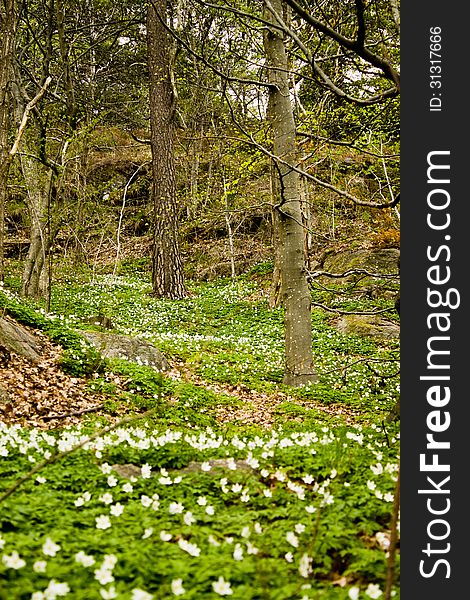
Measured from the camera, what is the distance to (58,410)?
679 centimetres

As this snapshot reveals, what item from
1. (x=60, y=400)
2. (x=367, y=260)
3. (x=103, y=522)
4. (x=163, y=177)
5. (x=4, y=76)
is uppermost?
(x=163, y=177)

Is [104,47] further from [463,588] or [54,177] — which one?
[463,588]

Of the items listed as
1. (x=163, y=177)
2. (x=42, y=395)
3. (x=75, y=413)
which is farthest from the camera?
(x=163, y=177)

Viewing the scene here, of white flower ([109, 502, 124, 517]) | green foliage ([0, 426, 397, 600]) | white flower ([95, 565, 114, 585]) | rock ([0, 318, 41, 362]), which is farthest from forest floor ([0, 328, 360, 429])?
white flower ([95, 565, 114, 585])

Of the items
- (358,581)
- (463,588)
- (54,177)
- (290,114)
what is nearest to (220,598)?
(358,581)

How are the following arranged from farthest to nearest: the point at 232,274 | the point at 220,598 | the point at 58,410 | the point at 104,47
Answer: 1. the point at 104,47
2. the point at 232,274
3. the point at 58,410
4. the point at 220,598

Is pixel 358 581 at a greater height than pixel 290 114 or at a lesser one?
lesser

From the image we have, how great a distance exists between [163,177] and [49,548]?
54.9ft

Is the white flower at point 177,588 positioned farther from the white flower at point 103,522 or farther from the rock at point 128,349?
the rock at point 128,349

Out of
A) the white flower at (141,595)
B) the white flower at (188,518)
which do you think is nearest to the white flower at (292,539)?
the white flower at (188,518)

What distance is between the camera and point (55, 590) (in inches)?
81.1

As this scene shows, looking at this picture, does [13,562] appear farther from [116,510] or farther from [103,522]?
[116,510]

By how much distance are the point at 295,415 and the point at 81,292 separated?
13.7 metres

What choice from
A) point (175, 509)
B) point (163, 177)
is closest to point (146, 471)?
point (175, 509)
